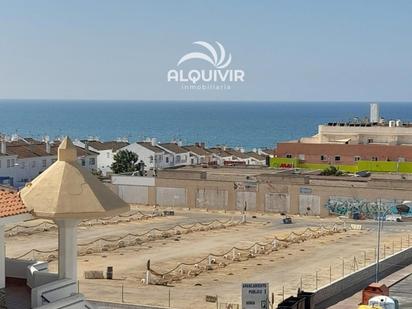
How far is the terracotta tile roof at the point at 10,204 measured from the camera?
13602 mm

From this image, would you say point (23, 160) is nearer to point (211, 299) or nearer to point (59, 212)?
point (211, 299)

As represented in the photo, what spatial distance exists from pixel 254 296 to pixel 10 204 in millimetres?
18711

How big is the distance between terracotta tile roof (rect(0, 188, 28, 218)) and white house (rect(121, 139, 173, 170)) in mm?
89228

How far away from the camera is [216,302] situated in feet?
121

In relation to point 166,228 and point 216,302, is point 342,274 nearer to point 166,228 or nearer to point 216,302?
point 216,302

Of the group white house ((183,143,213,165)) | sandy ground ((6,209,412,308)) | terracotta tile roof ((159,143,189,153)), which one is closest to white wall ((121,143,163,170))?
terracotta tile roof ((159,143,189,153))

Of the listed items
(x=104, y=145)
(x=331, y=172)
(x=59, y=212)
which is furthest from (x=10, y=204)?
(x=104, y=145)

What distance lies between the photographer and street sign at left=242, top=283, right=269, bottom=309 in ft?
103

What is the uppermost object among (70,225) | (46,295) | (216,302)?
(70,225)

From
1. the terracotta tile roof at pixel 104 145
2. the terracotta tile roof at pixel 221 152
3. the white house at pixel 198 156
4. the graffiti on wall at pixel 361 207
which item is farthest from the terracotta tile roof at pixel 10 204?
the terracotta tile roof at pixel 221 152

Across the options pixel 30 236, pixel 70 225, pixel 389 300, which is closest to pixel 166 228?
pixel 30 236

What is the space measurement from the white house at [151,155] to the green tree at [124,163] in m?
5.36

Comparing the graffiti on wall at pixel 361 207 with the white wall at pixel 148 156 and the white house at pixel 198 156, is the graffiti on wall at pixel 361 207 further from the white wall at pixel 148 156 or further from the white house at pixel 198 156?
the white house at pixel 198 156

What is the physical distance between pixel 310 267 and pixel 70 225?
111 ft
